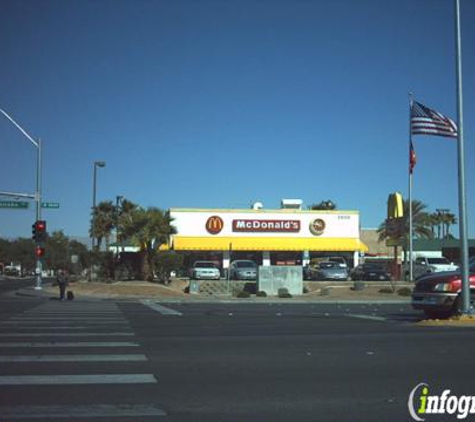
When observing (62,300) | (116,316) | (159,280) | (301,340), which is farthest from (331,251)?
(301,340)

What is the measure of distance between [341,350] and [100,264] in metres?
35.6

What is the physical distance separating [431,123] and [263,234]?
3584 cm

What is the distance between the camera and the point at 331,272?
43.4 meters

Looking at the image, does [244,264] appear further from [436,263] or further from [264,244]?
[436,263]

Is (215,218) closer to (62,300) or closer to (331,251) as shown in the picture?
(331,251)

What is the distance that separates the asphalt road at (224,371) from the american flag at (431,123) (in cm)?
757

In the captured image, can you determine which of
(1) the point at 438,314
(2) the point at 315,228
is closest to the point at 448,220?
(2) the point at 315,228

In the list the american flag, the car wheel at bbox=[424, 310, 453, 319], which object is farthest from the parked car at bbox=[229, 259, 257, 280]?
the car wheel at bbox=[424, 310, 453, 319]

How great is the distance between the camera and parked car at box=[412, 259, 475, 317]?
16.6m

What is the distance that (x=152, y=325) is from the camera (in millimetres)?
15836

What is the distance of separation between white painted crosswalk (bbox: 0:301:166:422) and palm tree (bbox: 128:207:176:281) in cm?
2512

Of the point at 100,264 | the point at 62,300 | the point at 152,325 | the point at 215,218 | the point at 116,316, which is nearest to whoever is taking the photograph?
the point at 152,325

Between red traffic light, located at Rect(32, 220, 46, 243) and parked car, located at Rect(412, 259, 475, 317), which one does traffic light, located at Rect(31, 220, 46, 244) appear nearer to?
red traffic light, located at Rect(32, 220, 46, 243)

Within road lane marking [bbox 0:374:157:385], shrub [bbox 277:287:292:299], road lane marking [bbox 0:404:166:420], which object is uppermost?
shrub [bbox 277:287:292:299]
